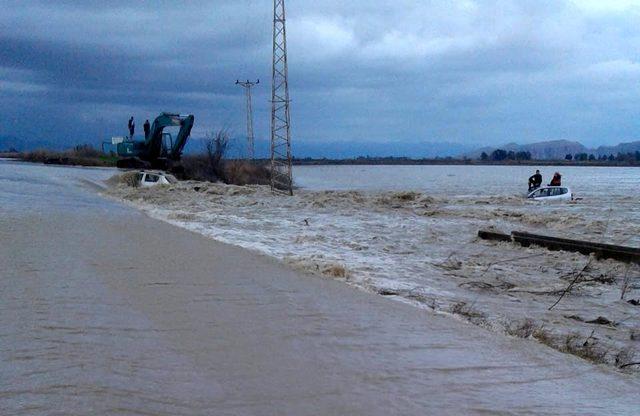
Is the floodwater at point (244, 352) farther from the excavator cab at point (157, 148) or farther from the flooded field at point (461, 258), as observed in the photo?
the excavator cab at point (157, 148)

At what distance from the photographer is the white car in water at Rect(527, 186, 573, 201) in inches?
1561

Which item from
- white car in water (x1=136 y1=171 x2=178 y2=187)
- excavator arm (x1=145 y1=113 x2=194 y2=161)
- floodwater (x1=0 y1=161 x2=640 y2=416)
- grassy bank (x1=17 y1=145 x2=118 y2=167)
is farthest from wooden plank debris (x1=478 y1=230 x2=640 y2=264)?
grassy bank (x1=17 y1=145 x2=118 y2=167)

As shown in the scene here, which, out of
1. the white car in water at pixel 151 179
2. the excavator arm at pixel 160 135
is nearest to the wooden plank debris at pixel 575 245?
the white car in water at pixel 151 179

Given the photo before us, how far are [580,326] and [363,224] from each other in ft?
47.3

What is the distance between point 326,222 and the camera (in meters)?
23.8

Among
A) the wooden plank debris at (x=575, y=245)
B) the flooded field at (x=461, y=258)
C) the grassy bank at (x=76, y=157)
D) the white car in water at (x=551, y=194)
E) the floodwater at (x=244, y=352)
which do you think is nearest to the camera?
the floodwater at (x=244, y=352)

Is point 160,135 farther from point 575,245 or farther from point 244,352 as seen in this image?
point 244,352

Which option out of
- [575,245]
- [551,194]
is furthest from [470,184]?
[575,245]

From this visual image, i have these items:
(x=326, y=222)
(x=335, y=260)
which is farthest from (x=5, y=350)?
(x=326, y=222)

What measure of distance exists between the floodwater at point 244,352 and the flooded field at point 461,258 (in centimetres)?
93

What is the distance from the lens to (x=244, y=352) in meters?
6.86

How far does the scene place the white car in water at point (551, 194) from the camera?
39.7 meters

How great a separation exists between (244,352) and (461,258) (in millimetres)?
10004

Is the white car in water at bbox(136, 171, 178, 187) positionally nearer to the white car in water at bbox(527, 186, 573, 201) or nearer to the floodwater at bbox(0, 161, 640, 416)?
the white car in water at bbox(527, 186, 573, 201)
